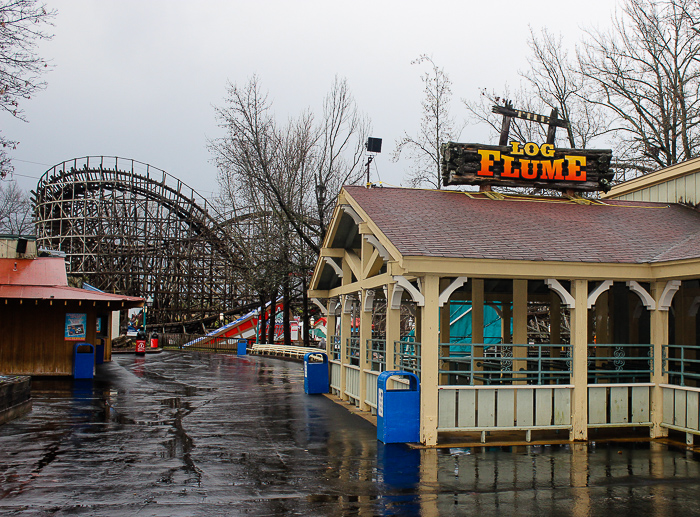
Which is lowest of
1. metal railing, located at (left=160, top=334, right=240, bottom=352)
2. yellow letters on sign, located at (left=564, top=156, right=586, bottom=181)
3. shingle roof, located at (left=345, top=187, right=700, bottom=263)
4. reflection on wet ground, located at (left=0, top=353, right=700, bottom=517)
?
metal railing, located at (left=160, top=334, right=240, bottom=352)

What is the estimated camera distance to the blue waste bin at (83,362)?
1931cm

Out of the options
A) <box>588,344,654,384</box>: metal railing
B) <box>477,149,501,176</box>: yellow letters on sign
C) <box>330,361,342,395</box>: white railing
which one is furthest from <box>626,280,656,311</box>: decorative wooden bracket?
<box>330,361,342,395</box>: white railing

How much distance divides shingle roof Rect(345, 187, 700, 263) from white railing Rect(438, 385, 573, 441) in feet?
6.76

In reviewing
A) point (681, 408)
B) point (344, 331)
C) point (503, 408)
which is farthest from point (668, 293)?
point (344, 331)

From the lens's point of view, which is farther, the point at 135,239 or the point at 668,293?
the point at 135,239

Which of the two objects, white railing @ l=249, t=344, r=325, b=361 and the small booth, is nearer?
the small booth

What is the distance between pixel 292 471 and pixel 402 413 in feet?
7.50

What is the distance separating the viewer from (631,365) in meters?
12.3

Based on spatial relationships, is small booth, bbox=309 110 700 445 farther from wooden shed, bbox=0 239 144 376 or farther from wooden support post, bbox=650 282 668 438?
wooden shed, bbox=0 239 144 376

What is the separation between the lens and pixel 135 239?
43062 mm

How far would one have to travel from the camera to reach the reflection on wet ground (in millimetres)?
6699

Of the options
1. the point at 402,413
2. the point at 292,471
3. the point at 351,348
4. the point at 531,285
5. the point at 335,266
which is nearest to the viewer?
the point at 292,471

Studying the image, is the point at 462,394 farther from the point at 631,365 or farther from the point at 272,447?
the point at 631,365

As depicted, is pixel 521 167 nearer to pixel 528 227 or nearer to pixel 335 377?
pixel 528 227
